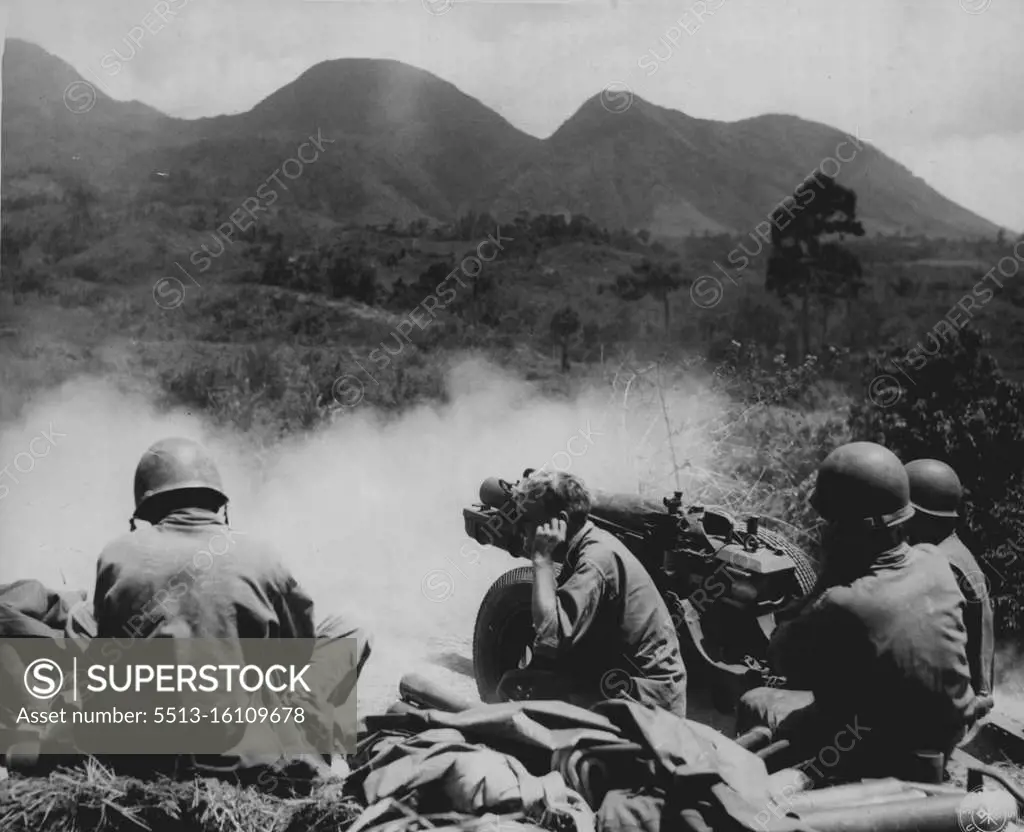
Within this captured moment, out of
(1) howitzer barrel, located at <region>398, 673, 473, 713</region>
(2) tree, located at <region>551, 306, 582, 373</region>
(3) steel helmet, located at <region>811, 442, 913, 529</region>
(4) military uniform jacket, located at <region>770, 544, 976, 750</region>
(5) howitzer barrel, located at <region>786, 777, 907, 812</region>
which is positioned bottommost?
(5) howitzer barrel, located at <region>786, 777, 907, 812</region>

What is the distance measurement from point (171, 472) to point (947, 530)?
12.2 feet

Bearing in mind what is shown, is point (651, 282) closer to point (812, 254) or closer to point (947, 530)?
point (812, 254)

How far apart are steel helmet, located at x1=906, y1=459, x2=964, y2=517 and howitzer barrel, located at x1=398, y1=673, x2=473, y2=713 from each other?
2.55 m

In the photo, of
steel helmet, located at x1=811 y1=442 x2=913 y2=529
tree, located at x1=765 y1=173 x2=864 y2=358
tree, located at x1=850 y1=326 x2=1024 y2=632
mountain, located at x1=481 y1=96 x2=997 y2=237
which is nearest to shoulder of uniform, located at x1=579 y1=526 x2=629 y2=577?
steel helmet, located at x1=811 y1=442 x2=913 y2=529

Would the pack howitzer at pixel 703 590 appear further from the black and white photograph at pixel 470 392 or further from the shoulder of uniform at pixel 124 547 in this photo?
the shoulder of uniform at pixel 124 547

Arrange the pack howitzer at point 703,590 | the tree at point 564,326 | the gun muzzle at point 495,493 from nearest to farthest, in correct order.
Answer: the pack howitzer at point 703,590, the gun muzzle at point 495,493, the tree at point 564,326

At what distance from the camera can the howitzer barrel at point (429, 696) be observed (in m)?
4.39

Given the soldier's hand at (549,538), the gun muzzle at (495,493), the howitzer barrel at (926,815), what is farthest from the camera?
the gun muzzle at (495,493)

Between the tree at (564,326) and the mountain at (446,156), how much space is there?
101cm

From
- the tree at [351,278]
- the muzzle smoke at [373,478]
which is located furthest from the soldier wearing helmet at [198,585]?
the tree at [351,278]

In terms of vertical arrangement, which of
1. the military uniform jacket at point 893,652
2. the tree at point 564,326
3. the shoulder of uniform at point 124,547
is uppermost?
the tree at point 564,326

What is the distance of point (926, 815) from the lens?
11.4 ft

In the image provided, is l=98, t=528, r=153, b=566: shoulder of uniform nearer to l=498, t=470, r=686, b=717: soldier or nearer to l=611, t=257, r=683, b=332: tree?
l=498, t=470, r=686, b=717: soldier

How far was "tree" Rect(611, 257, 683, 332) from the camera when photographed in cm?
1081
